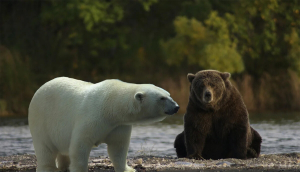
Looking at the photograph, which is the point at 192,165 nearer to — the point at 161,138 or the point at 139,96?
the point at 139,96

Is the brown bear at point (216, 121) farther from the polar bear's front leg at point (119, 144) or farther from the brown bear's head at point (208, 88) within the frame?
the polar bear's front leg at point (119, 144)

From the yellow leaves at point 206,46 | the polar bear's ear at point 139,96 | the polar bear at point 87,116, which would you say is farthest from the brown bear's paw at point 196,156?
the yellow leaves at point 206,46

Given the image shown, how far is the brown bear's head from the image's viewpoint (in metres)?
8.05

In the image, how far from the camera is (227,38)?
25.0 metres

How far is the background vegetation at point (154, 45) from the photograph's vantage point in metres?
22.2

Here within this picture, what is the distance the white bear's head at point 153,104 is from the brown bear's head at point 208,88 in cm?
206

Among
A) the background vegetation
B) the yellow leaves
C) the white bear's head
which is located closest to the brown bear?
the white bear's head

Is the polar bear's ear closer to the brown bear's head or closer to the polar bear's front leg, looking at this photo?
the polar bear's front leg

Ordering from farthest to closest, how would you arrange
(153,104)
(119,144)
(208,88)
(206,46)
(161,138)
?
(206,46)
(161,138)
(208,88)
(119,144)
(153,104)

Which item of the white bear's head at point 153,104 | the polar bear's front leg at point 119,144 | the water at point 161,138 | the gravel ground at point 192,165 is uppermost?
the white bear's head at point 153,104

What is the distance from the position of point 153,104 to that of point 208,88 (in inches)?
88.7

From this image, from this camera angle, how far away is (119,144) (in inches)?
253

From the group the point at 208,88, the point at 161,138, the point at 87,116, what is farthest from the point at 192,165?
the point at 161,138

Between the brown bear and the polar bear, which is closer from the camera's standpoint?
the polar bear
